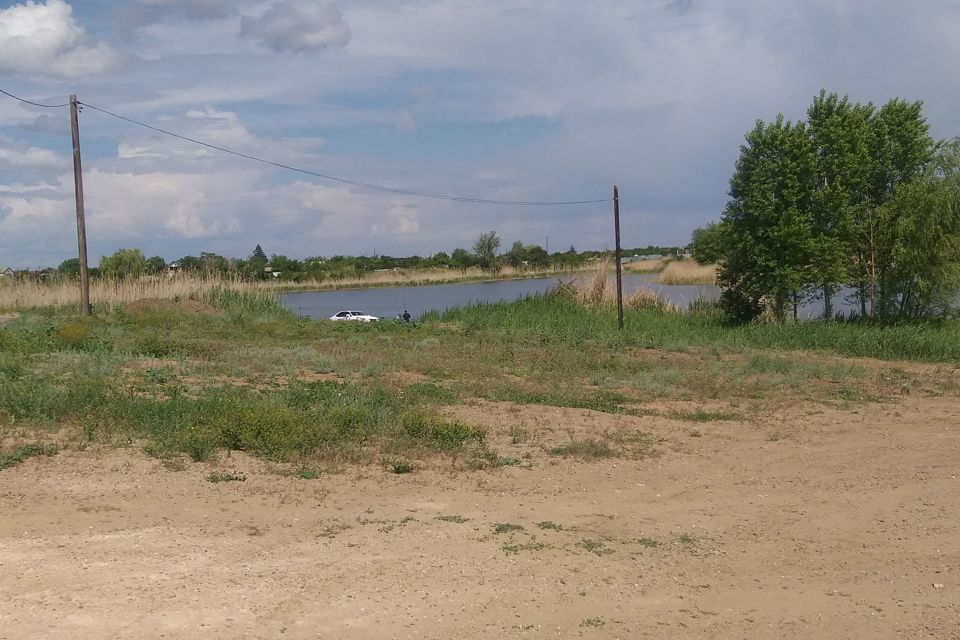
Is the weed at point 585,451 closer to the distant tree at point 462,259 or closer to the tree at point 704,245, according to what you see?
the tree at point 704,245

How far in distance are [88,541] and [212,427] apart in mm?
2992

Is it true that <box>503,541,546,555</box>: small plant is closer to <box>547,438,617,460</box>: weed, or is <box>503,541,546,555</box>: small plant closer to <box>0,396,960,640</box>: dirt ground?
<box>0,396,960,640</box>: dirt ground

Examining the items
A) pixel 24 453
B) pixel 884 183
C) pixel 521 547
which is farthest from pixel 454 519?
pixel 884 183

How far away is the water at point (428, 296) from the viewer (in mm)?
34438

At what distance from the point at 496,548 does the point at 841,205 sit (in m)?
21.9

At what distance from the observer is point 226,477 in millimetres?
7859

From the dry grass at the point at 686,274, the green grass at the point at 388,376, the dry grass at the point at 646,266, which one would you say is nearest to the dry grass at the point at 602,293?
the green grass at the point at 388,376

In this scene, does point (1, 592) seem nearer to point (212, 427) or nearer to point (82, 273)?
point (212, 427)

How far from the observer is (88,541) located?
6.18 m

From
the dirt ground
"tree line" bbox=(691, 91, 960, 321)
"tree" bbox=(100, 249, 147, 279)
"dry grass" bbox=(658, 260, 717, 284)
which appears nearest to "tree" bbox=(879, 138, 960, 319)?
"tree line" bbox=(691, 91, 960, 321)

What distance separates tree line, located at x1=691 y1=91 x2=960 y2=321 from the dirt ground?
16569mm

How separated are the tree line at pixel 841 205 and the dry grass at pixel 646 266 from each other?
1328 inches

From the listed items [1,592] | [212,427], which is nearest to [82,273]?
[212,427]

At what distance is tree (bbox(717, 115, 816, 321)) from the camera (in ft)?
83.3
